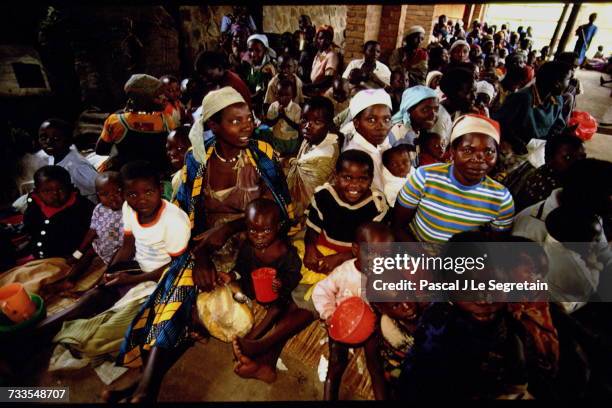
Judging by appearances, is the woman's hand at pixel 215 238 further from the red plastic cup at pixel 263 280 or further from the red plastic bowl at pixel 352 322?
the red plastic bowl at pixel 352 322

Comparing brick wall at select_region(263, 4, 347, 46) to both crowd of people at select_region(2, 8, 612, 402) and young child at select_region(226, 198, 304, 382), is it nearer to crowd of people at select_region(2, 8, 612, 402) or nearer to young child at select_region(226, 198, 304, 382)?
crowd of people at select_region(2, 8, 612, 402)

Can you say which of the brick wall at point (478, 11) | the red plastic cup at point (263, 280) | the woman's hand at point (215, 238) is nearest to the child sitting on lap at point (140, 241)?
the woman's hand at point (215, 238)

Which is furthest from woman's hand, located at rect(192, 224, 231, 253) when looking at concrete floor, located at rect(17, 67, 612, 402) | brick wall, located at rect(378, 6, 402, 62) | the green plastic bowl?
brick wall, located at rect(378, 6, 402, 62)

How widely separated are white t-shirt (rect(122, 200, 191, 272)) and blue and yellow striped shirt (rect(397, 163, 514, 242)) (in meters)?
1.66

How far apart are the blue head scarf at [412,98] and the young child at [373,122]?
0.45 m

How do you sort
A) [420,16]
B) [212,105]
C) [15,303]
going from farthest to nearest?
1. [420,16]
2. [212,105]
3. [15,303]

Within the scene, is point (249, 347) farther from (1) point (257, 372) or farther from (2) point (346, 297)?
(2) point (346, 297)

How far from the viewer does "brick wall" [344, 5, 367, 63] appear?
7.21 metres

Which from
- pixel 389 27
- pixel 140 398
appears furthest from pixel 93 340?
pixel 389 27

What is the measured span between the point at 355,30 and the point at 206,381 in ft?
25.5

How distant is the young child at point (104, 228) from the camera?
2.61m

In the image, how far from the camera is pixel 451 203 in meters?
2.09

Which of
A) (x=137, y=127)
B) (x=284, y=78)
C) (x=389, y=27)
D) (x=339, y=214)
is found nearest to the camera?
(x=339, y=214)

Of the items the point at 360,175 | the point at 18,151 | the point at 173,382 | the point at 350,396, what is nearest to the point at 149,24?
the point at 18,151
